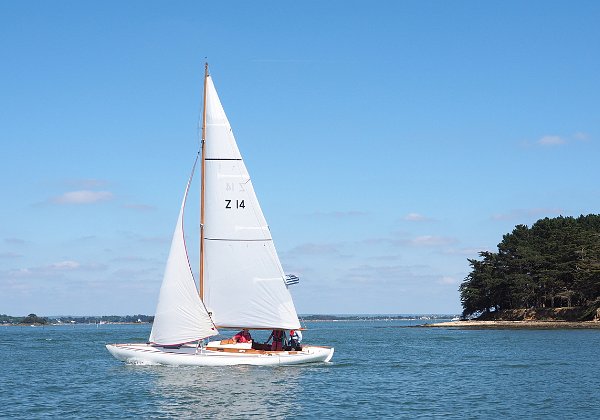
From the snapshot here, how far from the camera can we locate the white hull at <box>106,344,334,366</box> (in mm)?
46281

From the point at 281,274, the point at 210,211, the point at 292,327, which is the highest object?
the point at 210,211

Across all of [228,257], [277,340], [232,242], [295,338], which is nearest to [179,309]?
[228,257]

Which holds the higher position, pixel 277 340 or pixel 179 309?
pixel 179 309

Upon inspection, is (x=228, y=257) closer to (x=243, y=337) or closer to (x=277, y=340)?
(x=243, y=337)

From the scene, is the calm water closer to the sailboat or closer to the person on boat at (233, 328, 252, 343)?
the sailboat

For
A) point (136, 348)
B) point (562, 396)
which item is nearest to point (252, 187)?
point (136, 348)

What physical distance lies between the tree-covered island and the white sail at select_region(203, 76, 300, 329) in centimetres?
7832

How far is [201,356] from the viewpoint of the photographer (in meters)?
46.2

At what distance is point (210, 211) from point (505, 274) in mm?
98605

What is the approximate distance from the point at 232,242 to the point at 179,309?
206 inches

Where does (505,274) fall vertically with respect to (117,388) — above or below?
above

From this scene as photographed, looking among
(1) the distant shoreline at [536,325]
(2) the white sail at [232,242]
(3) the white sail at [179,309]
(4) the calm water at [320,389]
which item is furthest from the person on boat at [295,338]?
(1) the distant shoreline at [536,325]

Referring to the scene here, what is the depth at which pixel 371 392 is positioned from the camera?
40625 mm

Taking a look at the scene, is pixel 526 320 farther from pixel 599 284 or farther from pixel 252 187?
pixel 252 187
